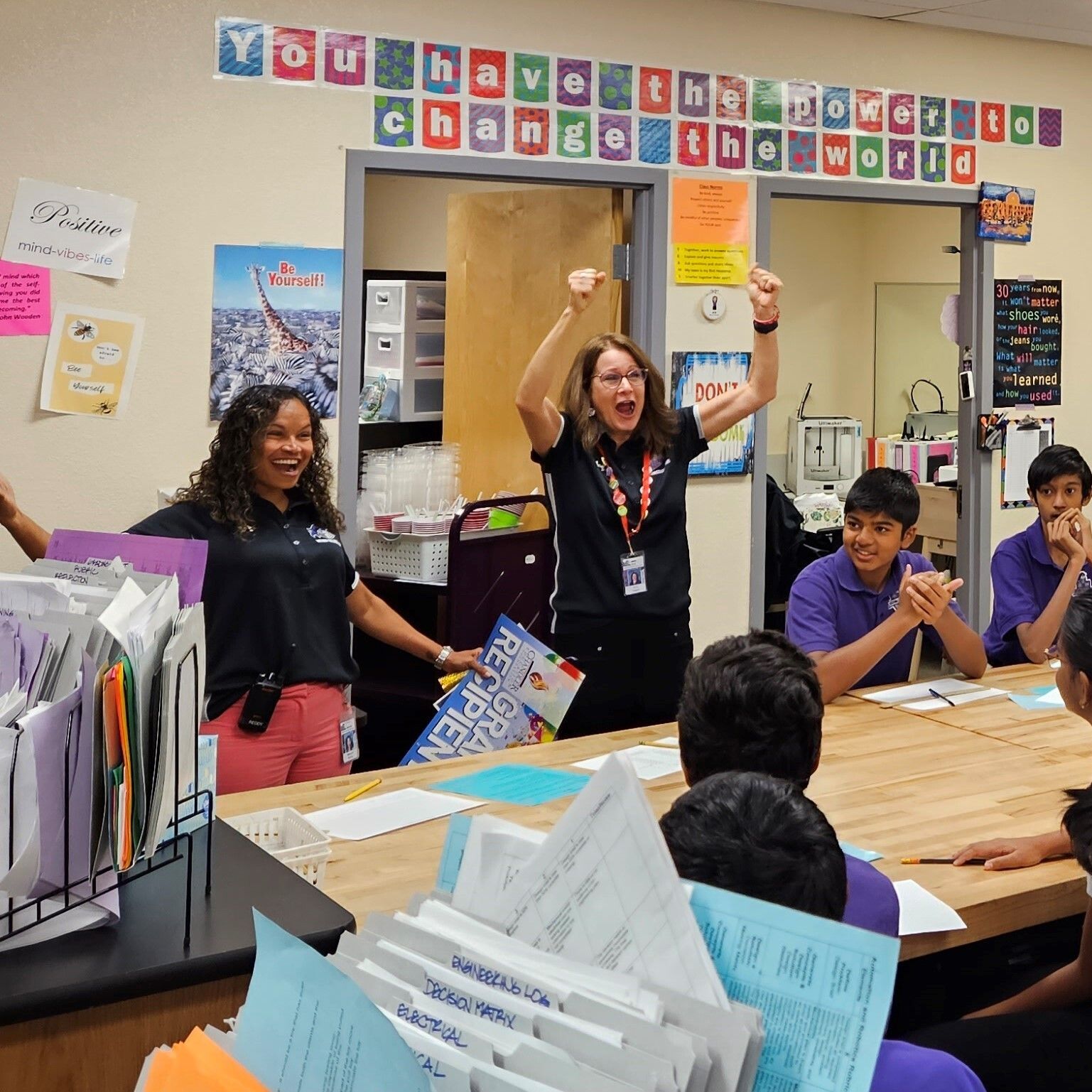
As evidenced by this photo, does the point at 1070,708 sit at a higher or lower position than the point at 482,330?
lower

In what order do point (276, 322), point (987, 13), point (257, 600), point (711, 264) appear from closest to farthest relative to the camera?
1. point (257, 600)
2. point (276, 322)
3. point (711, 264)
4. point (987, 13)

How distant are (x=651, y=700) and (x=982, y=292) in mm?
2616

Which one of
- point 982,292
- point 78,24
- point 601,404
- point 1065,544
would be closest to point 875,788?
point 601,404

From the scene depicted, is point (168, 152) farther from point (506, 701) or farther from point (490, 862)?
point (490, 862)

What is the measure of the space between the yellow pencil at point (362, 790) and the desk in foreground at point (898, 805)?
0.06 feet

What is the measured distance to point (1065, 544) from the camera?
397cm

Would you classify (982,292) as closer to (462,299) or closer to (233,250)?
(462,299)

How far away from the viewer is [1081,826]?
1.89 metres

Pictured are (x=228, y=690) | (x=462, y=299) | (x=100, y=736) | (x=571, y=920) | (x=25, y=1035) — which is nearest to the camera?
(x=571, y=920)

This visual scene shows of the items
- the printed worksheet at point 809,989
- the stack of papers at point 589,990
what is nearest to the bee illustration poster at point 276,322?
the stack of papers at point 589,990

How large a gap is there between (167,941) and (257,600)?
163cm

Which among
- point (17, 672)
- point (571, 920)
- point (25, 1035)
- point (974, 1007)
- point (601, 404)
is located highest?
point (601, 404)

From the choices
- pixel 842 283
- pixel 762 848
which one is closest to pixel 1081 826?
pixel 762 848

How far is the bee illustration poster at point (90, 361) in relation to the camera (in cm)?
370
